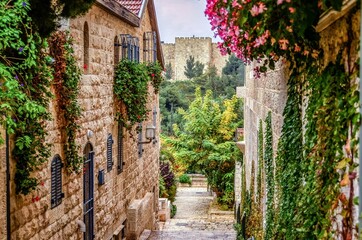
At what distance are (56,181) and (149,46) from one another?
9898mm

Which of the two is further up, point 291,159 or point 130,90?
point 130,90

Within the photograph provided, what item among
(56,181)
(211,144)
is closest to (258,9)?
(56,181)

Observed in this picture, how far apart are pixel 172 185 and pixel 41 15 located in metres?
22.6

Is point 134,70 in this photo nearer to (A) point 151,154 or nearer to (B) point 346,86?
(A) point 151,154

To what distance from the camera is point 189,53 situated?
8431 cm

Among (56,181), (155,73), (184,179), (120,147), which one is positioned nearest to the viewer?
(56,181)

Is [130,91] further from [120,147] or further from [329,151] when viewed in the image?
[329,151]

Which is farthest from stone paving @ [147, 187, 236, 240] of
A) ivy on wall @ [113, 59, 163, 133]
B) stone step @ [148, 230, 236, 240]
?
ivy on wall @ [113, 59, 163, 133]

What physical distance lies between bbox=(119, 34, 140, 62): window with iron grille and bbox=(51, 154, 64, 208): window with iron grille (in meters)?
5.55

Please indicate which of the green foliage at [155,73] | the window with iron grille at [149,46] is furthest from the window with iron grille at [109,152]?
the window with iron grille at [149,46]

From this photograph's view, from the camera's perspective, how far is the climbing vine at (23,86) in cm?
566

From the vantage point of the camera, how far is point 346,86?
3834 millimetres

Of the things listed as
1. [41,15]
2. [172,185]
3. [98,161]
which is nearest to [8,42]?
[41,15]

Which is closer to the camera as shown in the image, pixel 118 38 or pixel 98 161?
pixel 98 161
